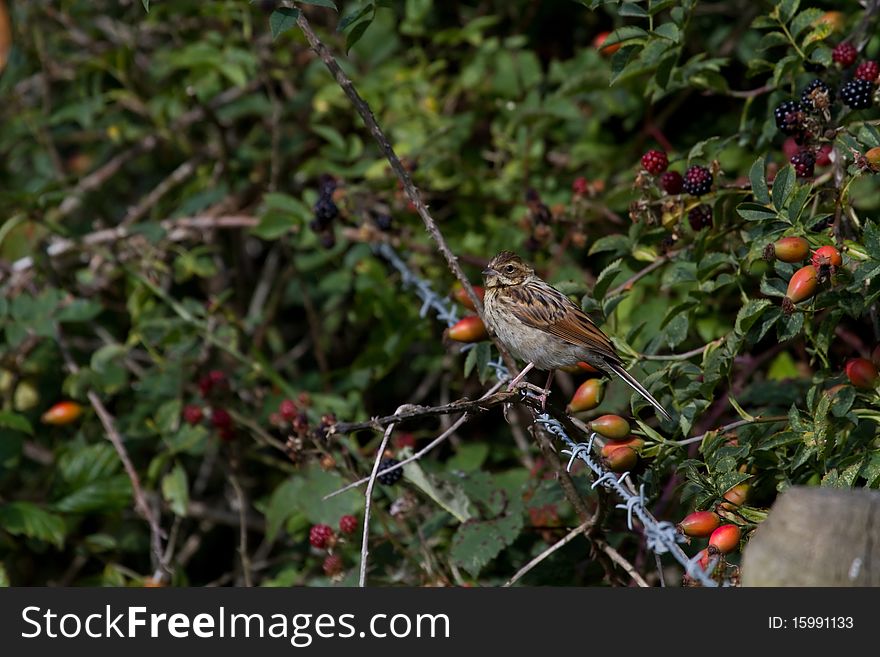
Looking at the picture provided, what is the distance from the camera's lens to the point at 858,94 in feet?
10.5

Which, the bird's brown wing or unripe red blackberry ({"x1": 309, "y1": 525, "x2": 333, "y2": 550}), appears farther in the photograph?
unripe red blackberry ({"x1": 309, "y1": 525, "x2": 333, "y2": 550})

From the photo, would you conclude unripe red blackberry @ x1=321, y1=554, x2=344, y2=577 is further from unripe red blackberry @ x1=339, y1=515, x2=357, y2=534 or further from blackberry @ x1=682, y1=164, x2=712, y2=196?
blackberry @ x1=682, y1=164, x2=712, y2=196

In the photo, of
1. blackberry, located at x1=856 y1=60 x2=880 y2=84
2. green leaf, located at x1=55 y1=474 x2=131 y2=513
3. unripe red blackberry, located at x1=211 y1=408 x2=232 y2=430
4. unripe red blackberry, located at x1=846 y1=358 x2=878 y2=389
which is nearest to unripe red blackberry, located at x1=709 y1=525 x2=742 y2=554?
unripe red blackberry, located at x1=846 y1=358 x2=878 y2=389

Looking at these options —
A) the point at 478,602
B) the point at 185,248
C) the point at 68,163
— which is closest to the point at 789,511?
the point at 478,602

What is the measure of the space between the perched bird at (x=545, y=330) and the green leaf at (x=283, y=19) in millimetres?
1098

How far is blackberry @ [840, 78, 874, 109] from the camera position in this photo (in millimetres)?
3184

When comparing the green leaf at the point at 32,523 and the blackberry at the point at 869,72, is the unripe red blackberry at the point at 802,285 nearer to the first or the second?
the blackberry at the point at 869,72

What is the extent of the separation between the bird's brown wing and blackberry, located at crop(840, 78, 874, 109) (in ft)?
3.32

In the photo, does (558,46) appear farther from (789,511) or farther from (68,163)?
(789,511)

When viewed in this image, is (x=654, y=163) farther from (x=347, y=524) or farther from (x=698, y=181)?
(x=347, y=524)

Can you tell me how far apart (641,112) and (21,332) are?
9.50 ft

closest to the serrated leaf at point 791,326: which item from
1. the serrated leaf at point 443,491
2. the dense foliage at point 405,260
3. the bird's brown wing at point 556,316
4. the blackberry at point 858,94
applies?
the dense foliage at point 405,260

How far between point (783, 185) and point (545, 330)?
0.90m

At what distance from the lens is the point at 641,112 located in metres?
4.99
